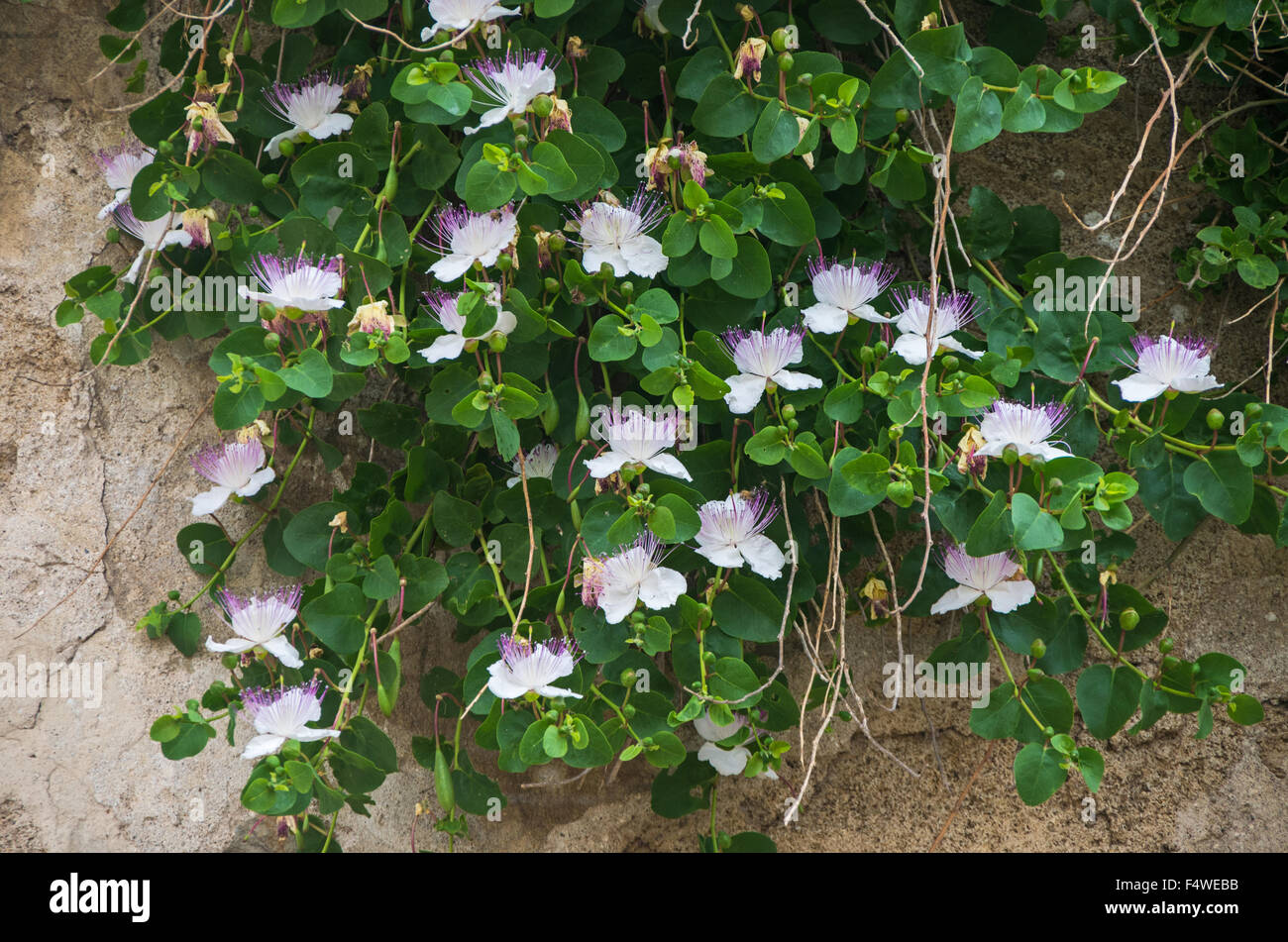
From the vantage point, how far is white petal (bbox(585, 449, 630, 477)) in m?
1.49

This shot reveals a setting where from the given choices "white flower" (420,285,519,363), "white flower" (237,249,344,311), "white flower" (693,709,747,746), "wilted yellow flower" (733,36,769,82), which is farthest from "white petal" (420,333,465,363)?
"white flower" (693,709,747,746)

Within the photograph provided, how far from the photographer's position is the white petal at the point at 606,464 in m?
1.49

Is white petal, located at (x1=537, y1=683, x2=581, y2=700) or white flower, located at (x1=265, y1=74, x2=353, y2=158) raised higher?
white flower, located at (x1=265, y1=74, x2=353, y2=158)

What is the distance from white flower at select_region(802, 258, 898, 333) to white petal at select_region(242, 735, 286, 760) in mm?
997

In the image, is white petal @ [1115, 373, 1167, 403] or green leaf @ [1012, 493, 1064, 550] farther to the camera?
white petal @ [1115, 373, 1167, 403]

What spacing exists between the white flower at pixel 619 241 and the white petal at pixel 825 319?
238 millimetres

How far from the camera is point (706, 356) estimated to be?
5.24 feet

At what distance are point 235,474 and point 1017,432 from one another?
1.24 meters

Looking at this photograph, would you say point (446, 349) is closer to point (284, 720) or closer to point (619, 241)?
point (619, 241)

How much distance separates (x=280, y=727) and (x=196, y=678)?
476 mm

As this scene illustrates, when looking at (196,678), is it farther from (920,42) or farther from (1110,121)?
→ (1110,121)

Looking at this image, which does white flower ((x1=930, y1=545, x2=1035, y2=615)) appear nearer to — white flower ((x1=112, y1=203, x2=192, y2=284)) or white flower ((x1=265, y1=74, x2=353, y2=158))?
white flower ((x1=265, y1=74, x2=353, y2=158))

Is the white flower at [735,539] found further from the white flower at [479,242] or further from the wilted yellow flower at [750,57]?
the wilted yellow flower at [750,57]

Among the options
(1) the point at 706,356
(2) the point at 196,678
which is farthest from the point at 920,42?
(2) the point at 196,678
